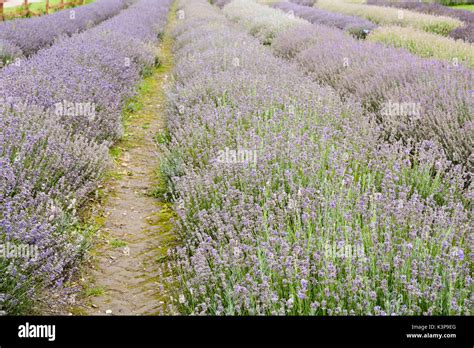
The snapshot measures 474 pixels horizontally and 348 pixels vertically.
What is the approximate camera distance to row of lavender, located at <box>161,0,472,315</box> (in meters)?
2.23

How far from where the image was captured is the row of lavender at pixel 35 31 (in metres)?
8.64

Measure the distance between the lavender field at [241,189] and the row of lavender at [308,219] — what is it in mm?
16

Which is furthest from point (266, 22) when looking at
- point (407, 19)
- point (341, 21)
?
point (407, 19)

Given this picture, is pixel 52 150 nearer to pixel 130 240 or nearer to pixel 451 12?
pixel 130 240

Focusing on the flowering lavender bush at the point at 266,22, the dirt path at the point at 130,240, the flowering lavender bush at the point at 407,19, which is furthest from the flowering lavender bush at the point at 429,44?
the dirt path at the point at 130,240

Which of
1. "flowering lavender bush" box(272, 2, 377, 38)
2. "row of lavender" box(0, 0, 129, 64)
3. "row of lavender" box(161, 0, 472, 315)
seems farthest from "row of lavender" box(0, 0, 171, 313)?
"flowering lavender bush" box(272, 2, 377, 38)

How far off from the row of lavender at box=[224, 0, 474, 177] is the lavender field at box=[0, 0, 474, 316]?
0.03 metres

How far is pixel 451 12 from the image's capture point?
14.2 metres

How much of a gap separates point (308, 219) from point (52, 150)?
2.20 metres

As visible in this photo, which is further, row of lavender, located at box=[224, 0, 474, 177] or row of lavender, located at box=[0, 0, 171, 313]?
row of lavender, located at box=[224, 0, 474, 177]

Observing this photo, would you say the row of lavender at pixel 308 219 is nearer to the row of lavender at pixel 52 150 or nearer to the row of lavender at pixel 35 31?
the row of lavender at pixel 52 150

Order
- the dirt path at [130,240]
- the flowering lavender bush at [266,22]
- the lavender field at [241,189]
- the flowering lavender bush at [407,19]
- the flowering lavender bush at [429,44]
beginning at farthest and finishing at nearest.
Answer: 1. the flowering lavender bush at [266,22]
2. the flowering lavender bush at [407,19]
3. the flowering lavender bush at [429,44]
4. the dirt path at [130,240]
5. the lavender field at [241,189]

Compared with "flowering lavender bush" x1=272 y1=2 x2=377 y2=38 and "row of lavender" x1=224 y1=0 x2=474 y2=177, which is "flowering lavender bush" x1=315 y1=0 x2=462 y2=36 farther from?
"row of lavender" x1=224 y1=0 x2=474 y2=177
